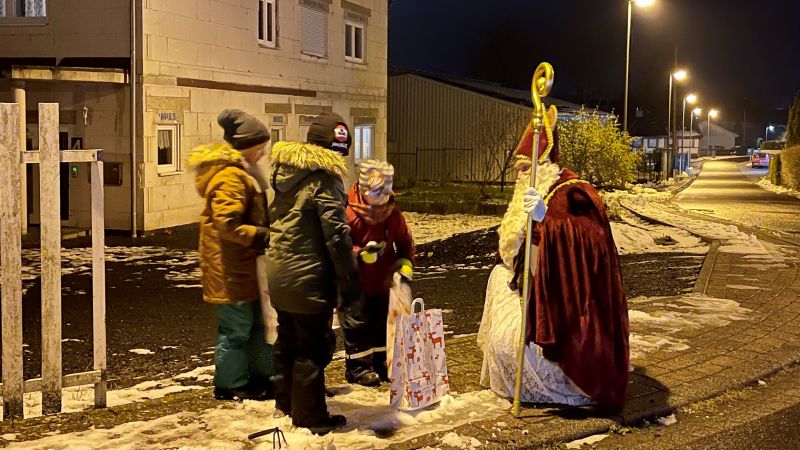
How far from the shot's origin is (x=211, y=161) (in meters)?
5.77

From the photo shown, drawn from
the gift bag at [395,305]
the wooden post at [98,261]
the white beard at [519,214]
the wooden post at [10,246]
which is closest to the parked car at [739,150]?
the white beard at [519,214]

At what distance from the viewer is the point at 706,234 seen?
17.6m

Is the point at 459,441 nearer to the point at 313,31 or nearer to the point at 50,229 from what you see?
the point at 50,229

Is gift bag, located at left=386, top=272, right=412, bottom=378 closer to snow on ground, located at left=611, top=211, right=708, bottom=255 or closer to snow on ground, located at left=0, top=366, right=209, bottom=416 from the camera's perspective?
snow on ground, located at left=0, top=366, right=209, bottom=416

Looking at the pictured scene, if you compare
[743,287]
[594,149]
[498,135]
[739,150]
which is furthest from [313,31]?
[739,150]

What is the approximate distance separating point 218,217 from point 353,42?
21846mm

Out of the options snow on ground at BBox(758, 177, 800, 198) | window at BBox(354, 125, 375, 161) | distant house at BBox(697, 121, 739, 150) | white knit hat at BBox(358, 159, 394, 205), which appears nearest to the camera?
white knit hat at BBox(358, 159, 394, 205)

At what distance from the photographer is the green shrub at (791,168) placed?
124ft

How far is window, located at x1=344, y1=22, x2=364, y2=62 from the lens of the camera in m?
26.5

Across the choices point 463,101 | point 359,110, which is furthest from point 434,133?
point 359,110

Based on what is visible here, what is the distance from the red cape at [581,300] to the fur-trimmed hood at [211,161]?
A: 83.7 inches

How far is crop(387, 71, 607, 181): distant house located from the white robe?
2771 centimetres

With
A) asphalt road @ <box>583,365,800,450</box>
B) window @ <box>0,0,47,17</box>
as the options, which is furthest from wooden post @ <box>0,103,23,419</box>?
window @ <box>0,0,47,17</box>

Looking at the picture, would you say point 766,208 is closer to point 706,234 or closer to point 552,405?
point 706,234
